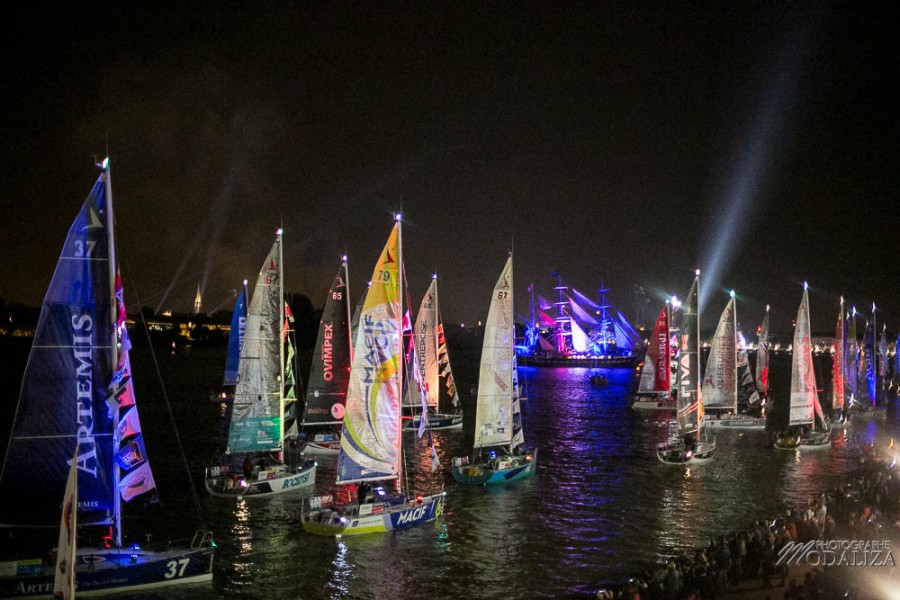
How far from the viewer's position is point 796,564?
22.0 metres

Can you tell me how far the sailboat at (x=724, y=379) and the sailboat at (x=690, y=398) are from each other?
1176 cm

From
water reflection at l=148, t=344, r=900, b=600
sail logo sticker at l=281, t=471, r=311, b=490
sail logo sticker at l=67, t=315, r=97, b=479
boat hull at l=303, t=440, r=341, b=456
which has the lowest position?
water reflection at l=148, t=344, r=900, b=600

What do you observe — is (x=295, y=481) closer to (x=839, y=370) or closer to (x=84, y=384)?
(x=84, y=384)

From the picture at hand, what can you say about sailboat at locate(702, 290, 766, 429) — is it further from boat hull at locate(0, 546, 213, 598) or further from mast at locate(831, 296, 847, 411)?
boat hull at locate(0, 546, 213, 598)

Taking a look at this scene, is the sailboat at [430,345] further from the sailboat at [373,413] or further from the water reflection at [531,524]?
the sailboat at [373,413]

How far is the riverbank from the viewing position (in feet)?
63.3

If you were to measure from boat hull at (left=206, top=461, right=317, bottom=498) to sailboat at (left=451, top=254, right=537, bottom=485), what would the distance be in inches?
305

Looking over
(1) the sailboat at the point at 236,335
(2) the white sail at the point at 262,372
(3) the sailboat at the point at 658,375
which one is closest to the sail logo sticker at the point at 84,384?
(2) the white sail at the point at 262,372

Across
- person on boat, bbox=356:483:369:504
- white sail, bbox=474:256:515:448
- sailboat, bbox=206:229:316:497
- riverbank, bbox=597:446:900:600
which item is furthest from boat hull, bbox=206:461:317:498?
riverbank, bbox=597:446:900:600

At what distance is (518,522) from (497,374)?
23.0 feet

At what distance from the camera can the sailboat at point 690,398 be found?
4275 cm

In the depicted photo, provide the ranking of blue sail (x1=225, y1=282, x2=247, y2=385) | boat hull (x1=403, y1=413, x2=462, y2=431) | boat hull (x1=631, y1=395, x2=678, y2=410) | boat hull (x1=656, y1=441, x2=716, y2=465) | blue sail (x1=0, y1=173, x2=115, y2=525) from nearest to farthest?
1. blue sail (x1=0, y1=173, x2=115, y2=525)
2. boat hull (x1=656, y1=441, x2=716, y2=465)
3. blue sail (x1=225, y1=282, x2=247, y2=385)
4. boat hull (x1=403, y1=413, x2=462, y2=431)
5. boat hull (x1=631, y1=395, x2=678, y2=410)

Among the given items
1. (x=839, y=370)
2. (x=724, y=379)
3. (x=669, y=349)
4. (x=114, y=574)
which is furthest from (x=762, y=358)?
(x=114, y=574)

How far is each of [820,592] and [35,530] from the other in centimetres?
2728
